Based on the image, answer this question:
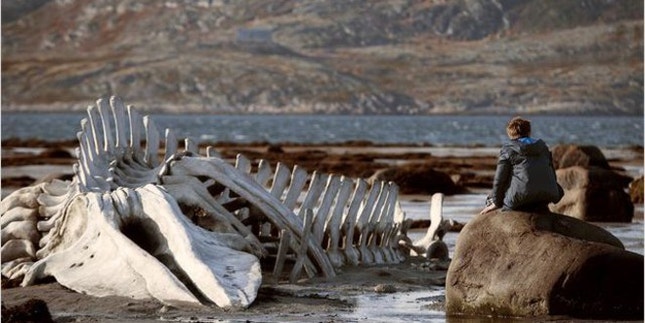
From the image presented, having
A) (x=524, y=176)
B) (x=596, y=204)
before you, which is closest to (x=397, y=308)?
(x=524, y=176)

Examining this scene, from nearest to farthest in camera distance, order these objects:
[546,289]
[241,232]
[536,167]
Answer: [546,289]
[536,167]
[241,232]

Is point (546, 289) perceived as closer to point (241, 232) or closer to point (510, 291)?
point (510, 291)

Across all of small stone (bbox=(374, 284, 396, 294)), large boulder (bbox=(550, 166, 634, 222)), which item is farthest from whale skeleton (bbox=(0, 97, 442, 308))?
large boulder (bbox=(550, 166, 634, 222))

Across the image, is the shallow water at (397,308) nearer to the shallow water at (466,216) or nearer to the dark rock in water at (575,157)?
the shallow water at (466,216)

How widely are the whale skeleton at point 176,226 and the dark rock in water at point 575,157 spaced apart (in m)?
21.1

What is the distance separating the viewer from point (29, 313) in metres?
9.91

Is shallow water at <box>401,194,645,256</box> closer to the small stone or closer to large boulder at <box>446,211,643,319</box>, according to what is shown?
the small stone

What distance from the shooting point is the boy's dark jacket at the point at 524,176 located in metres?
11.1

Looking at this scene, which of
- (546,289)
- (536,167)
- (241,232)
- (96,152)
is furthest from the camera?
(96,152)

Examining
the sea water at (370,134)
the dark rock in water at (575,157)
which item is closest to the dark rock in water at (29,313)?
Answer: the dark rock in water at (575,157)

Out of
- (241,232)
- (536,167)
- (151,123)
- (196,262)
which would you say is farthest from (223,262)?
(151,123)

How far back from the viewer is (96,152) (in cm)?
1360

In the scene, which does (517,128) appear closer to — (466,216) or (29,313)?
(29,313)

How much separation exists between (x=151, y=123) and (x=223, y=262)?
3.33m
